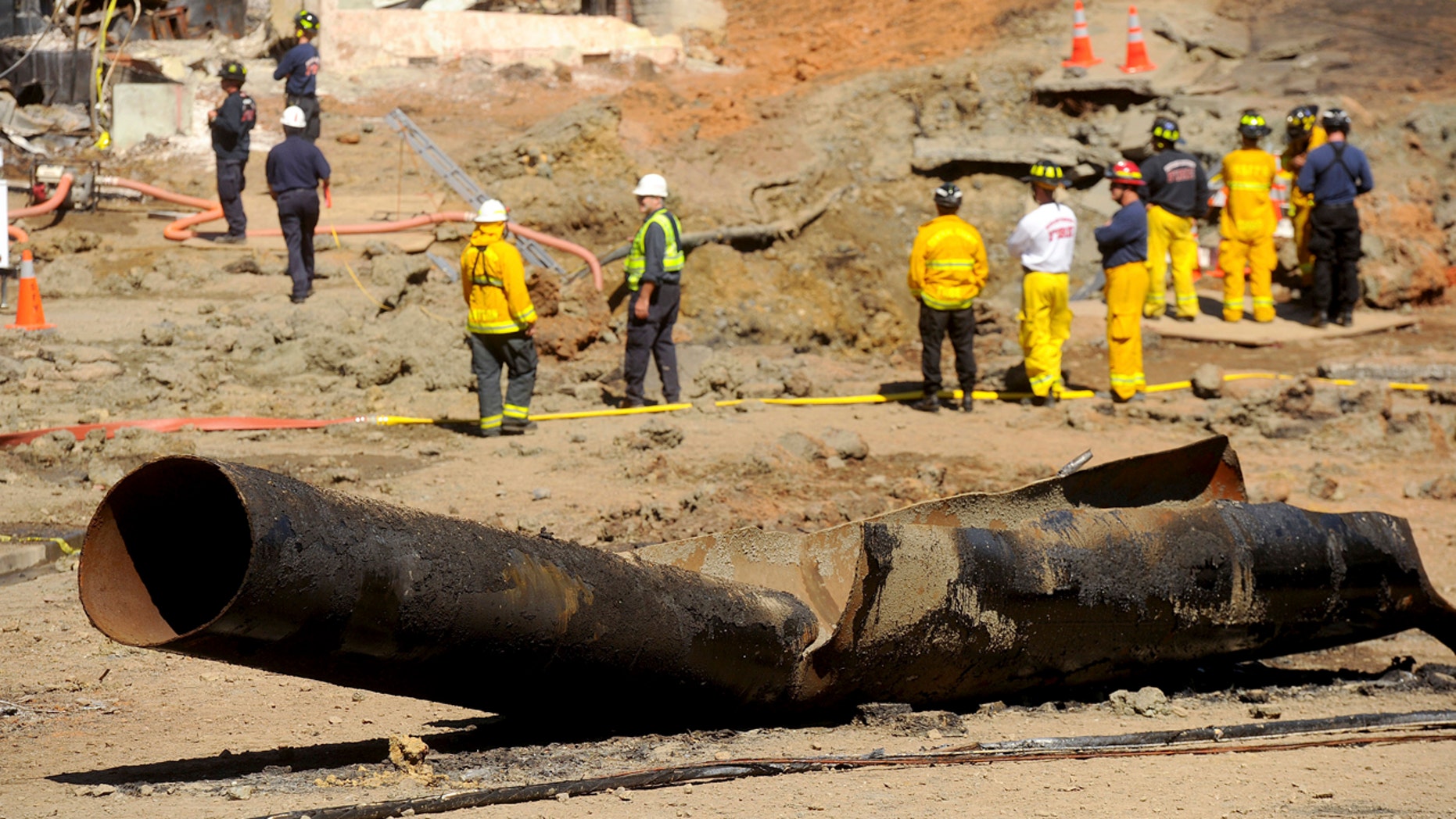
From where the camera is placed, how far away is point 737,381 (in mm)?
11164

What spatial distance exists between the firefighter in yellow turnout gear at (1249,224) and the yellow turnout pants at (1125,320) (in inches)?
104

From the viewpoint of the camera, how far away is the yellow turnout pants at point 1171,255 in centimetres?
1307

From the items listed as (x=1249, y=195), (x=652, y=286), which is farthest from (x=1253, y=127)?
(x=652, y=286)

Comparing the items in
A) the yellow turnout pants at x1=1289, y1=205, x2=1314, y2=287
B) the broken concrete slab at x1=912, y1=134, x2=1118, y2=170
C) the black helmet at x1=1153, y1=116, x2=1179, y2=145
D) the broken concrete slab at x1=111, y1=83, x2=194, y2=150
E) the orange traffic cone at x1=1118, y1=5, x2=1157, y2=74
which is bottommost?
the yellow turnout pants at x1=1289, y1=205, x2=1314, y2=287

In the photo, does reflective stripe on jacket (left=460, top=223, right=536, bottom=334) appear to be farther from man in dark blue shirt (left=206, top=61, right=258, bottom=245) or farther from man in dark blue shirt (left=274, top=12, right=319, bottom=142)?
man in dark blue shirt (left=274, top=12, right=319, bottom=142)

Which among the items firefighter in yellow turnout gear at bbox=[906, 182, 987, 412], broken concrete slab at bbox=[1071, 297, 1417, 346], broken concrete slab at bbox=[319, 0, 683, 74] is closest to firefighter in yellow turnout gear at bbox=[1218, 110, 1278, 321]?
broken concrete slab at bbox=[1071, 297, 1417, 346]

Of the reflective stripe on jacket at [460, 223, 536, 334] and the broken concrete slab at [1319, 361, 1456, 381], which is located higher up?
the reflective stripe on jacket at [460, 223, 536, 334]

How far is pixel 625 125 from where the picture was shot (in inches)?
682

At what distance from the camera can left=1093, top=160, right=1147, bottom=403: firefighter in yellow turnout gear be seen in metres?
11.0

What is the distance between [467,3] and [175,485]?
792 inches

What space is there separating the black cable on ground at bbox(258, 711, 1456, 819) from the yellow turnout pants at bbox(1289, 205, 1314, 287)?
365 inches

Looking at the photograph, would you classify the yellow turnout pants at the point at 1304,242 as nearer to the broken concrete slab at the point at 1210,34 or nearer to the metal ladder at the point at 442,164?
the broken concrete slab at the point at 1210,34

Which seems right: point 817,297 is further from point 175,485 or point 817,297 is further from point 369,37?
point 175,485

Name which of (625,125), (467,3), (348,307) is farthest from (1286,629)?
(467,3)
